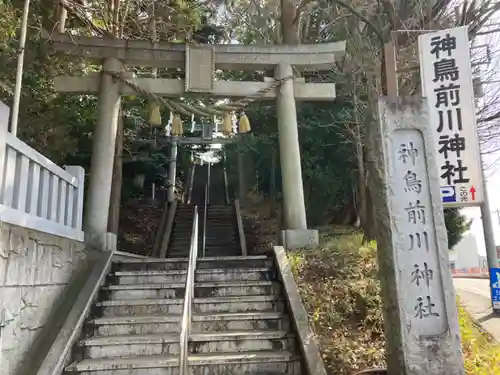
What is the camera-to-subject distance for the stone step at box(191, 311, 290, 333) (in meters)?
5.29

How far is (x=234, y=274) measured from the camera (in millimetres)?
6434

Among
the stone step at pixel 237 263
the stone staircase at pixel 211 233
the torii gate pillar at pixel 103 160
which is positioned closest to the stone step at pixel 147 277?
the stone step at pixel 237 263

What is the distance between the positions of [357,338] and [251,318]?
1302 millimetres

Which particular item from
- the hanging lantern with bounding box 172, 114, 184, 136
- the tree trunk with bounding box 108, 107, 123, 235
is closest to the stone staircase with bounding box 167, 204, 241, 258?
the tree trunk with bounding box 108, 107, 123, 235

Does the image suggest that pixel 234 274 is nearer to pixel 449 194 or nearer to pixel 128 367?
pixel 128 367

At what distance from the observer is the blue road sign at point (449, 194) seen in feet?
20.9

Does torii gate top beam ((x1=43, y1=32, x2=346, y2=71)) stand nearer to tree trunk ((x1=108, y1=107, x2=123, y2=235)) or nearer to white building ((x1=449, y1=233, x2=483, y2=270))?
tree trunk ((x1=108, y1=107, x2=123, y2=235))

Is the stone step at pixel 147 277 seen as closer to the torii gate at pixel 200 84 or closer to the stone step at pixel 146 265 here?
the stone step at pixel 146 265

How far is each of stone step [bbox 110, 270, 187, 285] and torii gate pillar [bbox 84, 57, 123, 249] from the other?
128 cm

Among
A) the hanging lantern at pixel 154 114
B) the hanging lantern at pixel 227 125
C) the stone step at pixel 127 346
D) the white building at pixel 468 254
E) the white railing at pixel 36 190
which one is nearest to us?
the white railing at pixel 36 190

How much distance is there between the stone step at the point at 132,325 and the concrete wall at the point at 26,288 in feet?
1.58

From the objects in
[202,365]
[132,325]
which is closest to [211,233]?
[132,325]

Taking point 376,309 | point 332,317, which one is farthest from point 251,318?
point 376,309

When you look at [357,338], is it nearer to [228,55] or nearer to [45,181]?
[45,181]
